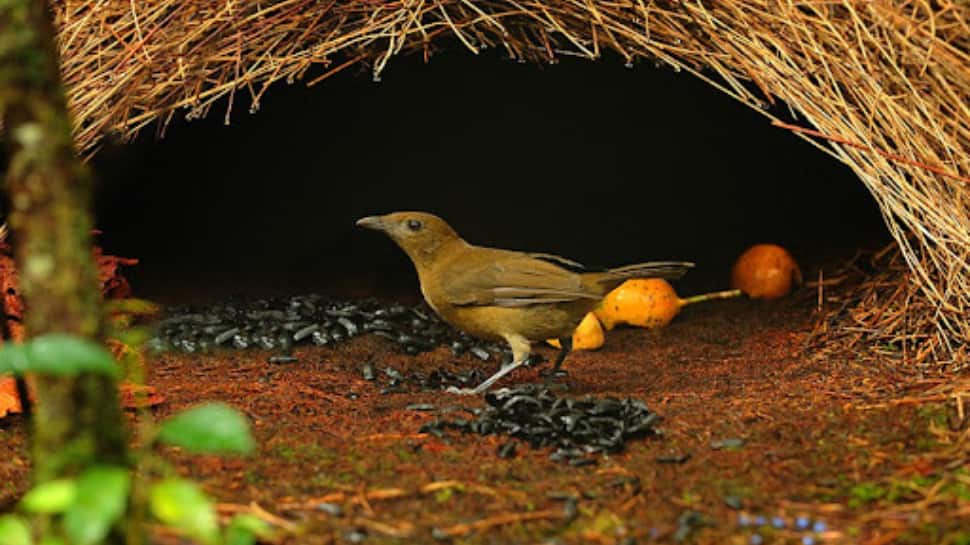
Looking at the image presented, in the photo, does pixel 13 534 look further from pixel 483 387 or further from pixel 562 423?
pixel 483 387

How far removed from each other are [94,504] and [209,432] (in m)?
0.22

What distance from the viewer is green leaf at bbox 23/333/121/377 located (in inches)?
72.8

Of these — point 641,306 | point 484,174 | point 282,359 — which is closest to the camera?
point 282,359

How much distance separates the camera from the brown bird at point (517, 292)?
4172 mm

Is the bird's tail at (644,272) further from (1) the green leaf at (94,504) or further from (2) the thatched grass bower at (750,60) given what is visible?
(1) the green leaf at (94,504)

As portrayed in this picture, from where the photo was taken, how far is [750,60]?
4.11 metres

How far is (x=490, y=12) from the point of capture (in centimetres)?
450

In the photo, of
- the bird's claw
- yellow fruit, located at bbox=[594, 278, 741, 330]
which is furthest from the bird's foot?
yellow fruit, located at bbox=[594, 278, 741, 330]

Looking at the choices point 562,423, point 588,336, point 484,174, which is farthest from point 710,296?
point 562,423

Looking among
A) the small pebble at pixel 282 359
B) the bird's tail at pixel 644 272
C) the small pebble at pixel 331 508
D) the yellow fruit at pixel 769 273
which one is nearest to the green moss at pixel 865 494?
the small pebble at pixel 331 508

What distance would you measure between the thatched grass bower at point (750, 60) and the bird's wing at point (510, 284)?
82 centimetres

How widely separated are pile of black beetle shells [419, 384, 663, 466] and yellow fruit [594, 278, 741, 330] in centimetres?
167

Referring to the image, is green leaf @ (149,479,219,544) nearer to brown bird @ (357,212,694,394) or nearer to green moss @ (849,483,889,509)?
green moss @ (849,483,889,509)

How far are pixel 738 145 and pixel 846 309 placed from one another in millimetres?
2240
